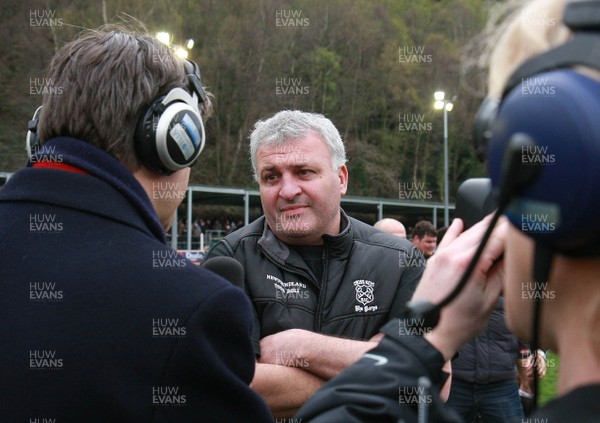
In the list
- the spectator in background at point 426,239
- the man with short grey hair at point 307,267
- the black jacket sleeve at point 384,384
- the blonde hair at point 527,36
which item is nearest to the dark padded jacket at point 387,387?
the black jacket sleeve at point 384,384

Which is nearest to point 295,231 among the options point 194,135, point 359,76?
point 194,135

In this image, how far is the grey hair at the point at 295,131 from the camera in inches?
111

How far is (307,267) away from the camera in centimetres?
271

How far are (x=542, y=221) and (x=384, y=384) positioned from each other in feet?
1.33

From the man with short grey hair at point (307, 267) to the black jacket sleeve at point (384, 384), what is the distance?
1213 mm

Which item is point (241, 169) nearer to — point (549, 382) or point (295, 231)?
point (549, 382)

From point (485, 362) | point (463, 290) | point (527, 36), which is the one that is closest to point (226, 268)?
point (463, 290)

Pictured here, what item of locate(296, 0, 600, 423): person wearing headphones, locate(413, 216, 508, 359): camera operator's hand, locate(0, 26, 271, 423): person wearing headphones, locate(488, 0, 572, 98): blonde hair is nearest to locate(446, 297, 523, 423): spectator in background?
locate(0, 26, 271, 423): person wearing headphones

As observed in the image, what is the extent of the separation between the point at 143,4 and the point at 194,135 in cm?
3879

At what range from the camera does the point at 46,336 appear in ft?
5.24

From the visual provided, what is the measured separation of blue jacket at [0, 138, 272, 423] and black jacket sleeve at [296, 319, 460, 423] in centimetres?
49

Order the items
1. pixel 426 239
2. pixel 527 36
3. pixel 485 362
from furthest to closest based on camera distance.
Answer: pixel 426 239 < pixel 485 362 < pixel 527 36

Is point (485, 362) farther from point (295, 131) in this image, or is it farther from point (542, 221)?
point (542, 221)

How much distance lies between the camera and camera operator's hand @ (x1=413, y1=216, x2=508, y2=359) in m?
1.23
